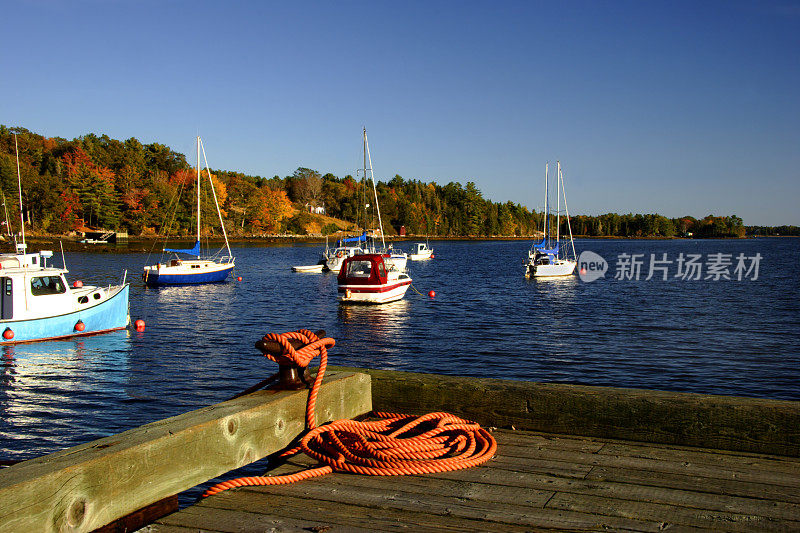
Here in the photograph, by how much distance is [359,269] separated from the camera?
1459 inches

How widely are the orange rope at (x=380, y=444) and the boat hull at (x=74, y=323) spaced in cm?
2063

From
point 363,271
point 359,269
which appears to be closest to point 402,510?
point 363,271

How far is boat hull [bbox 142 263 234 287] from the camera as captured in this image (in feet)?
159

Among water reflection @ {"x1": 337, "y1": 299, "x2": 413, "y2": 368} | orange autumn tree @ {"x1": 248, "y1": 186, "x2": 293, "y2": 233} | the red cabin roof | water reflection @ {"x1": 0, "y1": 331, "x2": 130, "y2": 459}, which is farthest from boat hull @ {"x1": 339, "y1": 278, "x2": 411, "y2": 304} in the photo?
orange autumn tree @ {"x1": 248, "y1": 186, "x2": 293, "y2": 233}

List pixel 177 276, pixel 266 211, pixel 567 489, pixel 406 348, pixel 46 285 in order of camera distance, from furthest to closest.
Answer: pixel 266 211 < pixel 177 276 < pixel 406 348 < pixel 46 285 < pixel 567 489

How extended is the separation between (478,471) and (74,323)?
2264 cm

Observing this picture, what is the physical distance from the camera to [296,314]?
35.4 meters

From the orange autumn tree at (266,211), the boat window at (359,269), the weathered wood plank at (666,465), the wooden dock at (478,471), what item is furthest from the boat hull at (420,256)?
the weathered wood plank at (666,465)

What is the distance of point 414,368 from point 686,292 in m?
35.4

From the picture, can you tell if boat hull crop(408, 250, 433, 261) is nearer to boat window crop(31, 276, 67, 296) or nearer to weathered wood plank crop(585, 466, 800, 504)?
boat window crop(31, 276, 67, 296)

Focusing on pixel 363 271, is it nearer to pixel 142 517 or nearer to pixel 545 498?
pixel 545 498

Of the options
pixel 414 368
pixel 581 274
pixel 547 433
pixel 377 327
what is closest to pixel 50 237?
pixel 581 274

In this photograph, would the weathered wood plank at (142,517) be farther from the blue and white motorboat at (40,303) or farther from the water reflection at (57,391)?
the blue and white motorboat at (40,303)

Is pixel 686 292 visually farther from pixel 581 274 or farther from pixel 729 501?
pixel 729 501
